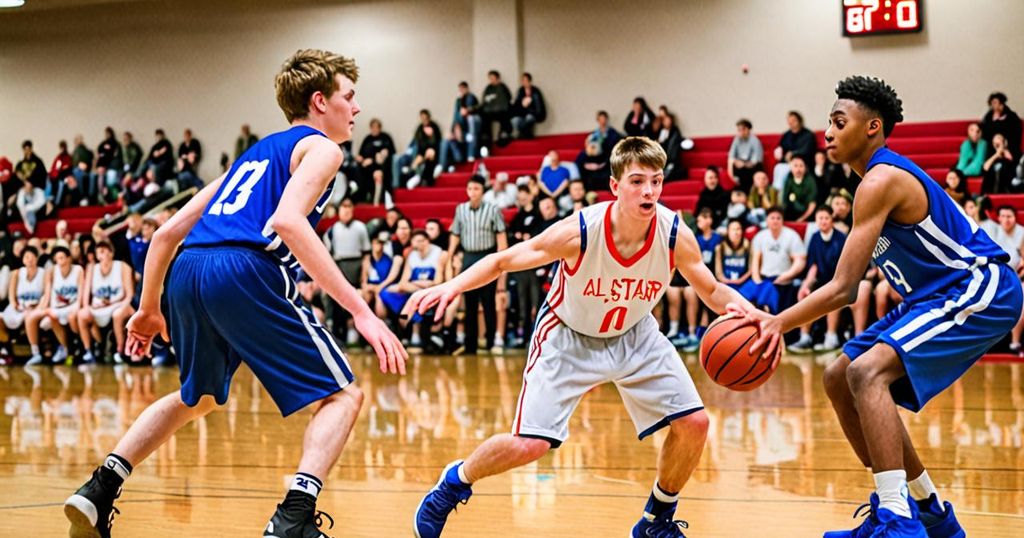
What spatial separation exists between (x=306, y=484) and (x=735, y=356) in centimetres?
154

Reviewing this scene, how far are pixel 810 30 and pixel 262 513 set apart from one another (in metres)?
13.2

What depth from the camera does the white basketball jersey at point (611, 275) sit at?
4.12 m

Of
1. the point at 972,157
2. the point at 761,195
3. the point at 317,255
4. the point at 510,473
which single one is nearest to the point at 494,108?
the point at 761,195

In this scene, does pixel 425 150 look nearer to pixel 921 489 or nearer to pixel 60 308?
pixel 60 308

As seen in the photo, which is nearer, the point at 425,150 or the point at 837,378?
the point at 837,378

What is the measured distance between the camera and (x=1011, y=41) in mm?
15227

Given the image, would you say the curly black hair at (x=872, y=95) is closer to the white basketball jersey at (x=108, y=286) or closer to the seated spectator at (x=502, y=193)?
the seated spectator at (x=502, y=193)

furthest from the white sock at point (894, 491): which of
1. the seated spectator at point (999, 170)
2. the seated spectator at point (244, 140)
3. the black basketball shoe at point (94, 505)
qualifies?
the seated spectator at point (244, 140)

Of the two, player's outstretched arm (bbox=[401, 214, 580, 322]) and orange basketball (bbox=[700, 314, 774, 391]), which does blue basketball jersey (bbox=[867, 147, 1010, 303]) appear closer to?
orange basketball (bbox=[700, 314, 774, 391])

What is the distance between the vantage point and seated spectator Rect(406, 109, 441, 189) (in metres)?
16.4

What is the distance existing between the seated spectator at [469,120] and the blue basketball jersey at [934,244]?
42.4 ft

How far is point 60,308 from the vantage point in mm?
12852

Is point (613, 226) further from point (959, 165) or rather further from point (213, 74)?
point (213, 74)

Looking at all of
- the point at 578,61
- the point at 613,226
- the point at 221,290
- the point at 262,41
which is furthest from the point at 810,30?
the point at 221,290
